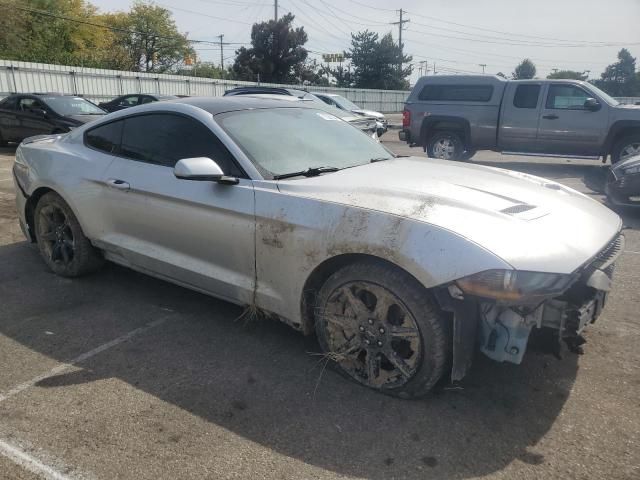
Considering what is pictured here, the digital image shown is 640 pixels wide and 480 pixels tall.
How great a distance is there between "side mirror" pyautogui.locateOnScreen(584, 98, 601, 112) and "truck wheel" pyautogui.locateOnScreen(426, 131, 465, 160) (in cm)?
274

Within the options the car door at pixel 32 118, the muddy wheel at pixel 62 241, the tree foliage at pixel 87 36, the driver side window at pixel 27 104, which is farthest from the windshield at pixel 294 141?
the tree foliage at pixel 87 36

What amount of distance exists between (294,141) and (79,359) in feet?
6.50

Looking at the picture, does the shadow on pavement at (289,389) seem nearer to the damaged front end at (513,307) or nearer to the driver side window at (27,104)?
the damaged front end at (513,307)

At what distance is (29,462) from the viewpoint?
246 cm

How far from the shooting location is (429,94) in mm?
13258

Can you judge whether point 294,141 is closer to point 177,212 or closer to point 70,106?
point 177,212

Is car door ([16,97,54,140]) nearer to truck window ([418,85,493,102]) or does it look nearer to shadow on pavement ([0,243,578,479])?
truck window ([418,85,493,102])

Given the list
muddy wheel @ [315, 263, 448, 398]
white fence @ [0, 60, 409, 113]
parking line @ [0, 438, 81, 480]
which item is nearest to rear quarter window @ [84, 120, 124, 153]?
muddy wheel @ [315, 263, 448, 398]

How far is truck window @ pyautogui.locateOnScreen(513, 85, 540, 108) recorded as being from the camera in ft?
39.9

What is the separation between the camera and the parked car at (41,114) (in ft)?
41.7

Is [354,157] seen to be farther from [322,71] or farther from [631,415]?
[322,71]

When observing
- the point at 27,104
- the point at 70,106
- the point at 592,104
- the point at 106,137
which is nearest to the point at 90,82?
the point at 27,104

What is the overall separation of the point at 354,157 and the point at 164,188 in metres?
1.36

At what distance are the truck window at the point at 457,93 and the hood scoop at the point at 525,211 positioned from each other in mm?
10328
